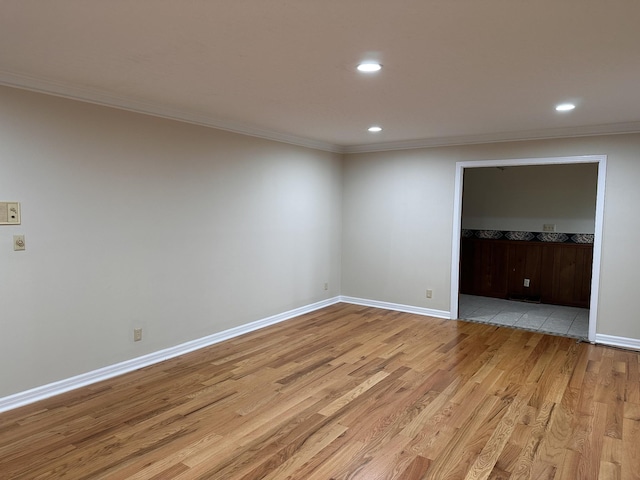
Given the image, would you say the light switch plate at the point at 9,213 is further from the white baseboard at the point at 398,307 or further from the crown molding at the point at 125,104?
the white baseboard at the point at 398,307

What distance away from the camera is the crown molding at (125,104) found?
2.92 metres

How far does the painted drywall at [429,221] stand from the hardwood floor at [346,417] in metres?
0.91

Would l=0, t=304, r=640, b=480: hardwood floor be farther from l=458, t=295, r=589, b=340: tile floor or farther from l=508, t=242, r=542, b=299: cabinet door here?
l=508, t=242, r=542, b=299: cabinet door

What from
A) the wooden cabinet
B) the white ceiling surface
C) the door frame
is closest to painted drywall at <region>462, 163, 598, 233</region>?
the wooden cabinet

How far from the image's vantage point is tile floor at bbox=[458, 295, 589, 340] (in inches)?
205

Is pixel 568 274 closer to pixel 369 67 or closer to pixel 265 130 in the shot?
pixel 265 130

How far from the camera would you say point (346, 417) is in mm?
2943

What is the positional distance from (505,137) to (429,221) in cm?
135

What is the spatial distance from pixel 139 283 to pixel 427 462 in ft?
8.82

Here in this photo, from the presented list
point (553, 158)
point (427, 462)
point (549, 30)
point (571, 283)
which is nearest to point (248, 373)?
point (427, 462)

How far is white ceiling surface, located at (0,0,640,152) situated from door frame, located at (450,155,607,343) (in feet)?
1.92

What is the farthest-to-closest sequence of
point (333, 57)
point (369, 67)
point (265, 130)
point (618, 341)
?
1. point (265, 130)
2. point (618, 341)
3. point (369, 67)
4. point (333, 57)

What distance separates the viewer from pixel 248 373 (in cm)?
367

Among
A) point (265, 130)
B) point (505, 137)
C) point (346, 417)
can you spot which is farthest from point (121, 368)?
point (505, 137)
